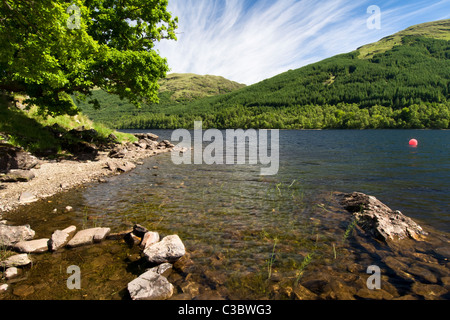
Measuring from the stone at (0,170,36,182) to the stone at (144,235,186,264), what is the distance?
38.5 ft

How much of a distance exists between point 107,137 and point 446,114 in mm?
184198

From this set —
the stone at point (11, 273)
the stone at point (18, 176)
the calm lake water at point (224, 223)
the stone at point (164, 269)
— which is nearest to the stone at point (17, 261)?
the stone at point (11, 273)

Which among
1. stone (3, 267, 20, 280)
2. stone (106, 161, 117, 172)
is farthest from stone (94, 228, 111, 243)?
stone (106, 161, 117, 172)

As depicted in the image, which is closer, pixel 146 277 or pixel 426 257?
pixel 146 277

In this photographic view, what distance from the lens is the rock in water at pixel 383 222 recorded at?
26.4 feet

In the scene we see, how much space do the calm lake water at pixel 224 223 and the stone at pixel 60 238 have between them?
366 mm

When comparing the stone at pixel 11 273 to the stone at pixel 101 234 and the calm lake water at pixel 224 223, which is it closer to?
the calm lake water at pixel 224 223

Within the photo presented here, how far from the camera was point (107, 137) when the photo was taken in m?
29.4

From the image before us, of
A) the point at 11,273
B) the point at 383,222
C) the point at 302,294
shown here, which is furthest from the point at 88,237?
the point at 383,222

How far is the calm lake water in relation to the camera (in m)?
5.68

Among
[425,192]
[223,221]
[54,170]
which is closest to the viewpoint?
[223,221]

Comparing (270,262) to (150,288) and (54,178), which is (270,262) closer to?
(150,288)
